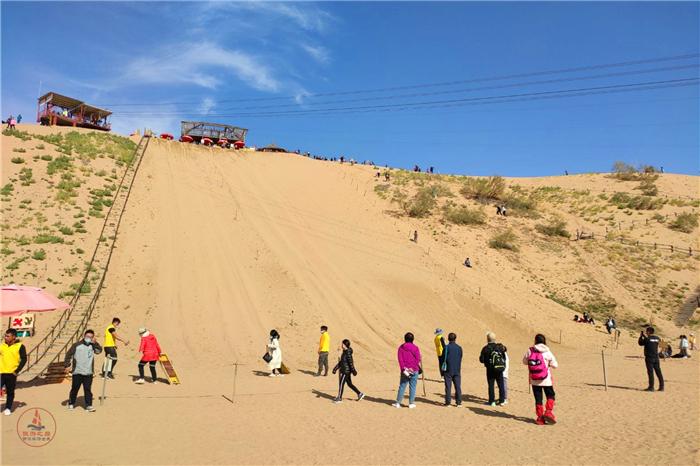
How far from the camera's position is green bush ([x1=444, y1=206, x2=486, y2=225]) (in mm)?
40625

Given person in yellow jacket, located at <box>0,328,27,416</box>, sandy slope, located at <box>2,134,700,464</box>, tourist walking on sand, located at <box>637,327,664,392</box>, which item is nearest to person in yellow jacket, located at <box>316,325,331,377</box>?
sandy slope, located at <box>2,134,700,464</box>

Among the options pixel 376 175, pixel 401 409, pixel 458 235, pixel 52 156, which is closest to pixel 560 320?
pixel 458 235

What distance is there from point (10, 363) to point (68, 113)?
1960 inches

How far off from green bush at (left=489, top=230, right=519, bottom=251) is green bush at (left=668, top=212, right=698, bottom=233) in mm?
16094

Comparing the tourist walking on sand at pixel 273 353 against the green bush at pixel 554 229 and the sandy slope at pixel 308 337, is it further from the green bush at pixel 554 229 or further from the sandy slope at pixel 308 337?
the green bush at pixel 554 229

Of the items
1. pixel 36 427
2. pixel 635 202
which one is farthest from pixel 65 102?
pixel 635 202

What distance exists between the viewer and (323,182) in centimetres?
4784

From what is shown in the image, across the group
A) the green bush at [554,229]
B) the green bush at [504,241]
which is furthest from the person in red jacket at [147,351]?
the green bush at [554,229]

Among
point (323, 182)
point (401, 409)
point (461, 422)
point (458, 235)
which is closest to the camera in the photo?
point (461, 422)

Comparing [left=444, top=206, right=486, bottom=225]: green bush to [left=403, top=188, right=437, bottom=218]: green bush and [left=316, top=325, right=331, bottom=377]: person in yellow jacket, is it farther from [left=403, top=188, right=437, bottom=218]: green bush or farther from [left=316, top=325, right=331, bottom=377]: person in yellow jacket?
[left=316, top=325, right=331, bottom=377]: person in yellow jacket

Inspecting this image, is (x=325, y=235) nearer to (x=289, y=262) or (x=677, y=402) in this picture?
(x=289, y=262)

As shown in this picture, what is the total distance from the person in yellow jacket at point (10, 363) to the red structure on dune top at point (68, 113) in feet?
157

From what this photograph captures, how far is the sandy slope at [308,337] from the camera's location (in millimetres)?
8672

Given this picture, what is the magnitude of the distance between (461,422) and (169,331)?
1351cm
